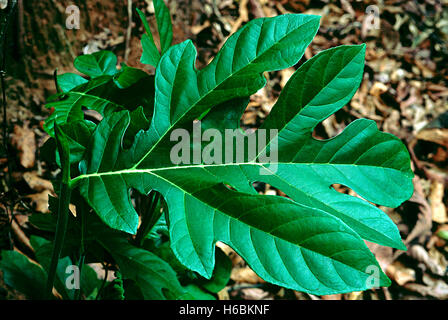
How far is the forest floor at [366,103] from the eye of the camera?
5.21 feet

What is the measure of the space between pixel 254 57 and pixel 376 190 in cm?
34

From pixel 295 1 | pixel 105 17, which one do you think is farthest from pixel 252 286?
pixel 295 1

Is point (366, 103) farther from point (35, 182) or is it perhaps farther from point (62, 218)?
point (62, 218)

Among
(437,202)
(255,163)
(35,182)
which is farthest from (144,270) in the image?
(437,202)

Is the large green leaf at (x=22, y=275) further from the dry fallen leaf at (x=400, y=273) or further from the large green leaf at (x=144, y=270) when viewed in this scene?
the dry fallen leaf at (x=400, y=273)

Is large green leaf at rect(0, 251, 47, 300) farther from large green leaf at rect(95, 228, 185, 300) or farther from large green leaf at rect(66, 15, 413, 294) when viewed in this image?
large green leaf at rect(66, 15, 413, 294)

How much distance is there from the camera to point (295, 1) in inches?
93.2

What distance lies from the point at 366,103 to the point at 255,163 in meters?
1.78

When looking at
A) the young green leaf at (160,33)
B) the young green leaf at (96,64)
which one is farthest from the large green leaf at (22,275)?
the young green leaf at (160,33)

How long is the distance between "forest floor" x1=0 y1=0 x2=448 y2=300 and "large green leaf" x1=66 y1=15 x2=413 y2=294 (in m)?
0.59

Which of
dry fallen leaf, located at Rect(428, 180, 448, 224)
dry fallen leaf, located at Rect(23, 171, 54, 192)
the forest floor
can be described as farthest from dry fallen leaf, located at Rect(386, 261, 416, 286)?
dry fallen leaf, located at Rect(23, 171, 54, 192)

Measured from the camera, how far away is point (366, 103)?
2221mm
